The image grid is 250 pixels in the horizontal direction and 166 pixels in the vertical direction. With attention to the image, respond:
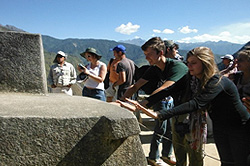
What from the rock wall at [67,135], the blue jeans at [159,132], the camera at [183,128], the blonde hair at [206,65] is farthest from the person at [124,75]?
the rock wall at [67,135]

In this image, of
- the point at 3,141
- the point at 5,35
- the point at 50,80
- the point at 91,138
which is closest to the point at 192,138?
the point at 91,138

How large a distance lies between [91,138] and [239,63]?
2.02 meters

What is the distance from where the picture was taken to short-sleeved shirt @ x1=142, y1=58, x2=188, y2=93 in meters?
2.73

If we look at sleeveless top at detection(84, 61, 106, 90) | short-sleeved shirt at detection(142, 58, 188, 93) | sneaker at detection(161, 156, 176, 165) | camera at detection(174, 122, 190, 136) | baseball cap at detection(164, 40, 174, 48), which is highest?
baseball cap at detection(164, 40, 174, 48)

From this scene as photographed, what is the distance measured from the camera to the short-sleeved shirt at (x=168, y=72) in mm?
2726

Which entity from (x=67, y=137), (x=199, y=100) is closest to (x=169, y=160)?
(x=199, y=100)

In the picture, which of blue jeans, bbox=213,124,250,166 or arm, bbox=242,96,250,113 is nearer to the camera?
blue jeans, bbox=213,124,250,166

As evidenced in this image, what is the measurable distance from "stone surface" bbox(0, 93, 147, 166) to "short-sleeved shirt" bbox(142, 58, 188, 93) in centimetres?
107

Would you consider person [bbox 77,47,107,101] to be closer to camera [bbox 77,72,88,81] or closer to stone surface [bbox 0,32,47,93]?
camera [bbox 77,72,88,81]

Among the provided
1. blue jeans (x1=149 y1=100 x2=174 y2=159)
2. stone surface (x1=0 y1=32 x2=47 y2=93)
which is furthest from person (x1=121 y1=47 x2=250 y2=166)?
blue jeans (x1=149 y1=100 x2=174 y2=159)

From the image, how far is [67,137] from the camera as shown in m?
1.69

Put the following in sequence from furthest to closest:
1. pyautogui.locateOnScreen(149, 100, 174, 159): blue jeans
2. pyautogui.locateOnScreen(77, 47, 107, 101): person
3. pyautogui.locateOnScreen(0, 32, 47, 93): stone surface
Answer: pyautogui.locateOnScreen(77, 47, 107, 101): person → pyautogui.locateOnScreen(149, 100, 174, 159): blue jeans → pyautogui.locateOnScreen(0, 32, 47, 93): stone surface

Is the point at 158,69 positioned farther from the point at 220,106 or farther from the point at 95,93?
the point at 95,93

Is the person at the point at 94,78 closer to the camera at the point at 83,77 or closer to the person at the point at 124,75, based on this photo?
the camera at the point at 83,77
